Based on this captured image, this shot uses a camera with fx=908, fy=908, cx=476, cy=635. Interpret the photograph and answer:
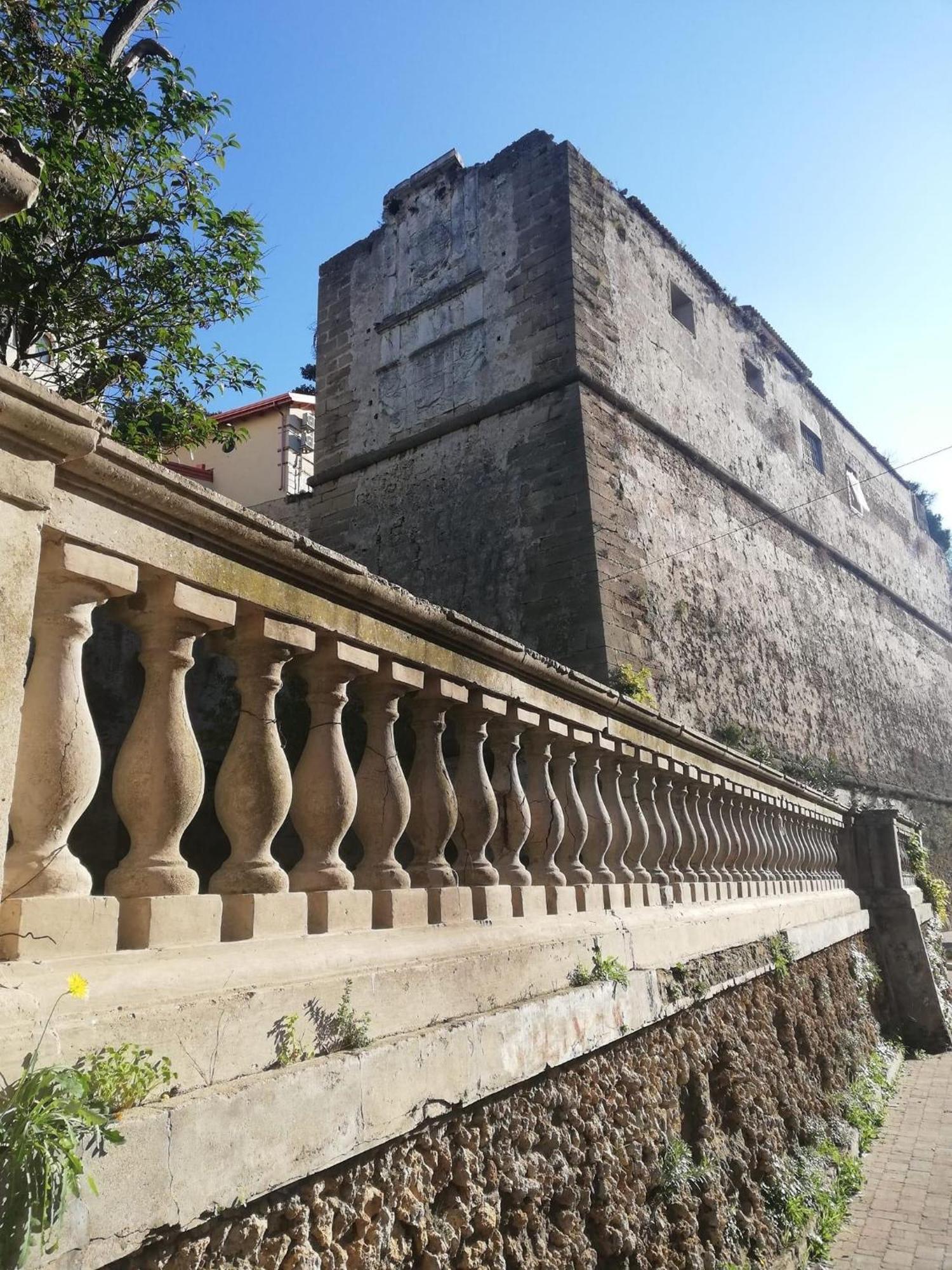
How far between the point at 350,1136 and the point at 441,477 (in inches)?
380

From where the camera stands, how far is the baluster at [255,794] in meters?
1.87

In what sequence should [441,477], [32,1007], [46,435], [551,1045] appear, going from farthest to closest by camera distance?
[441,477] < [551,1045] < [46,435] < [32,1007]

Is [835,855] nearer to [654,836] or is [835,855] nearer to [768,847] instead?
[768,847]

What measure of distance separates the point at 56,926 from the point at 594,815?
2.36 meters

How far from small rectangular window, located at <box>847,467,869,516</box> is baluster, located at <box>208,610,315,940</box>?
17.8 m

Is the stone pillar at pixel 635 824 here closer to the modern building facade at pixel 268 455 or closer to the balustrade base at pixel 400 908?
the balustrade base at pixel 400 908

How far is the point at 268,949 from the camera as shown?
183 cm

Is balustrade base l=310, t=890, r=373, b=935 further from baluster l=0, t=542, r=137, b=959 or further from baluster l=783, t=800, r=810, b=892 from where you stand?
baluster l=783, t=800, r=810, b=892

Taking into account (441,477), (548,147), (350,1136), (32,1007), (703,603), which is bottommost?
(350,1136)

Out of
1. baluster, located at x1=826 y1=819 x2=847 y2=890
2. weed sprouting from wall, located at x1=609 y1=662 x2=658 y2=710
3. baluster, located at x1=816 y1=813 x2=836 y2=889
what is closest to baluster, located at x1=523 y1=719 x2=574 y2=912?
baluster, located at x1=816 y1=813 x2=836 y2=889

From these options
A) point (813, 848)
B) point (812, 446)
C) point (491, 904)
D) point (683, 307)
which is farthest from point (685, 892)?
point (812, 446)

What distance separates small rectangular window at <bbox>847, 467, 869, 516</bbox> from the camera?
18.0 meters

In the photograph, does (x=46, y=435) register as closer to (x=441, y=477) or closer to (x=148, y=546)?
(x=148, y=546)

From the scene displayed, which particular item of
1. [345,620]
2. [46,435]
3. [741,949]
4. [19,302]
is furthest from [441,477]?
[46,435]
